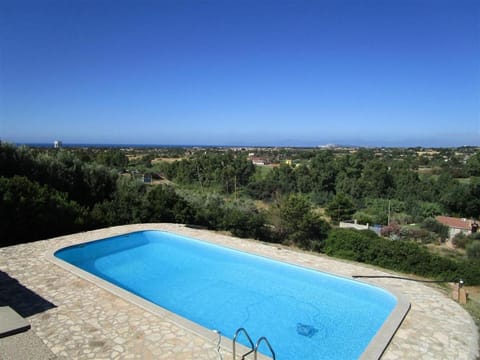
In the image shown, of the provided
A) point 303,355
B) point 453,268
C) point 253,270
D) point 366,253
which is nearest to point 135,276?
point 253,270

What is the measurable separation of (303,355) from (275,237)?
899 cm

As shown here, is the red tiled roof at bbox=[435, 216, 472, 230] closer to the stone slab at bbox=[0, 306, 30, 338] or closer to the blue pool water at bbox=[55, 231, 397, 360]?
the blue pool water at bbox=[55, 231, 397, 360]

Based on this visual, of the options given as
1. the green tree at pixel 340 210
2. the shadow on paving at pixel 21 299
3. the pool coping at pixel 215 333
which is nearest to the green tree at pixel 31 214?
the pool coping at pixel 215 333

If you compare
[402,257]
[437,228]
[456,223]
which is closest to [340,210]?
[437,228]

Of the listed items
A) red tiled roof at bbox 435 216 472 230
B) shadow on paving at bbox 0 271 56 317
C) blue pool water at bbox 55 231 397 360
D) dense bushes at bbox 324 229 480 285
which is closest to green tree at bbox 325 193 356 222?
red tiled roof at bbox 435 216 472 230

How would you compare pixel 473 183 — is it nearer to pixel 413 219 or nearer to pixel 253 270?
pixel 413 219

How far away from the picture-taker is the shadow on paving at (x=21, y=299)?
459 cm

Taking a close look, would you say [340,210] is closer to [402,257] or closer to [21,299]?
[402,257]

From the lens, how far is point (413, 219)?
33781mm

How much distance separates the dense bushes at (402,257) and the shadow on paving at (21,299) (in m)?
8.31

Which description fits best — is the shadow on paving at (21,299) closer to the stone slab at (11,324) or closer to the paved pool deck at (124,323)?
the paved pool deck at (124,323)

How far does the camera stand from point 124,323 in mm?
4348

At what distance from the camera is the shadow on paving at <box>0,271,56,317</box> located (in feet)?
15.1

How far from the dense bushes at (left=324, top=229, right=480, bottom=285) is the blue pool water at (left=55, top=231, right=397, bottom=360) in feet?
10.7
